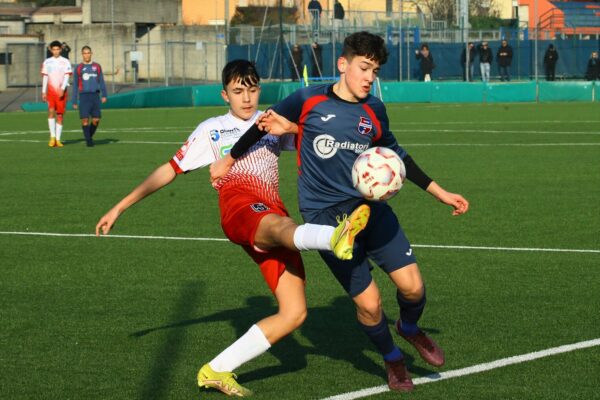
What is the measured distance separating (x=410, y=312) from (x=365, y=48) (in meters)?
1.53

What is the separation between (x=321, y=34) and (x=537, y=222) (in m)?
41.1

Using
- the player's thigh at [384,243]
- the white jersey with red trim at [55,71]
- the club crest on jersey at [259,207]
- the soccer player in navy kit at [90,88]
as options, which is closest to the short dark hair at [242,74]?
the club crest on jersey at [259,207]

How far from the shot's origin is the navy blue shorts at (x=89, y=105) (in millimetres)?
26333

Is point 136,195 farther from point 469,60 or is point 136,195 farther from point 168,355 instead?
point 469,60

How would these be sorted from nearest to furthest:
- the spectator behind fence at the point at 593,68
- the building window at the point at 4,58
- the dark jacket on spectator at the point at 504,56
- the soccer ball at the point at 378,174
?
the soccer ball at the point at 378,174
the dark jacket on spectator at the point at 504,56
the spectator behind fence at the point at 593,68
the building window at the point at 4,58

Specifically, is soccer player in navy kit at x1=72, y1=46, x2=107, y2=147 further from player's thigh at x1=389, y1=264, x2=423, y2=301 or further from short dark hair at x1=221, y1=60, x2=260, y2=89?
player's thigh at x1=389, y1=264, x2=423, y2=301

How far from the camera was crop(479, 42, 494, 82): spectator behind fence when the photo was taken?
51.4 metres

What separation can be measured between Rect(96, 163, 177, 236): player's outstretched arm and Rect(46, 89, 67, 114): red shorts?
65.8 ft

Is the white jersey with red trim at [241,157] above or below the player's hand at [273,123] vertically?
below

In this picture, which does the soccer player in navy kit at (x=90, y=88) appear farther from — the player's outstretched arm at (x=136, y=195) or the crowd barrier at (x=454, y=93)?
the player's outstretched arm at (x=136, y=195)

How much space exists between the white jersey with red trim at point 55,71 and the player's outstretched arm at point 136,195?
68.7ft

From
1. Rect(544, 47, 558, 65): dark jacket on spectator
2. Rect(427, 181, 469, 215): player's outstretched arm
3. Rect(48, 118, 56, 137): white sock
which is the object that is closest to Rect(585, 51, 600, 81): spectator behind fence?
Rect(544, 47, 558, 65): dark jacket on spectator

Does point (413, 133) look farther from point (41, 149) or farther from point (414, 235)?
point (414, 235)

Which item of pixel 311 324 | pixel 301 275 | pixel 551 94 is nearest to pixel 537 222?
pixel 311 324
